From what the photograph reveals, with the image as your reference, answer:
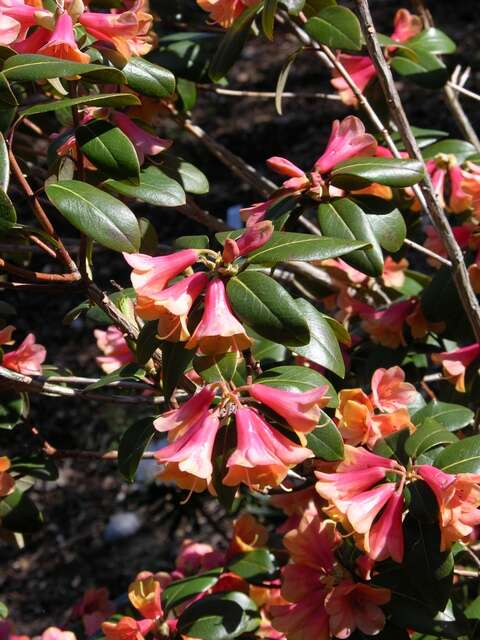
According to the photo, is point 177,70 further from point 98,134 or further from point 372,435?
point 372,435

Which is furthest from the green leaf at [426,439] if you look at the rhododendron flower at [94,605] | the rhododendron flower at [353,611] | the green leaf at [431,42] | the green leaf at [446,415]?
the rhododendron flower at [94,605]

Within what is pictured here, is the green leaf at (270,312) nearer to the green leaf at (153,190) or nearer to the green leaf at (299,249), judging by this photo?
the green leaf at (299,249)

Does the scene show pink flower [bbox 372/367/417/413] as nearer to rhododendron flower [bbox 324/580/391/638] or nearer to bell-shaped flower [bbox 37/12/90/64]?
rhododendron flower [bbox 324/580/391/638]

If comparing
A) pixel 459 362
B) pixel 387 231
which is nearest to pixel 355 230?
pixel 387 231

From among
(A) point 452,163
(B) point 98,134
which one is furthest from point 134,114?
(A) point 452,163

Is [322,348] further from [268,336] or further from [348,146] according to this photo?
[348,146]

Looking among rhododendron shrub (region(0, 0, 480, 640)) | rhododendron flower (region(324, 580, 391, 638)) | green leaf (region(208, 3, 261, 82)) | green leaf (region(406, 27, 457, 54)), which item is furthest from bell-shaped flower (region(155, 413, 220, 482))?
green leaf (region(406, 27, 457, 54))
